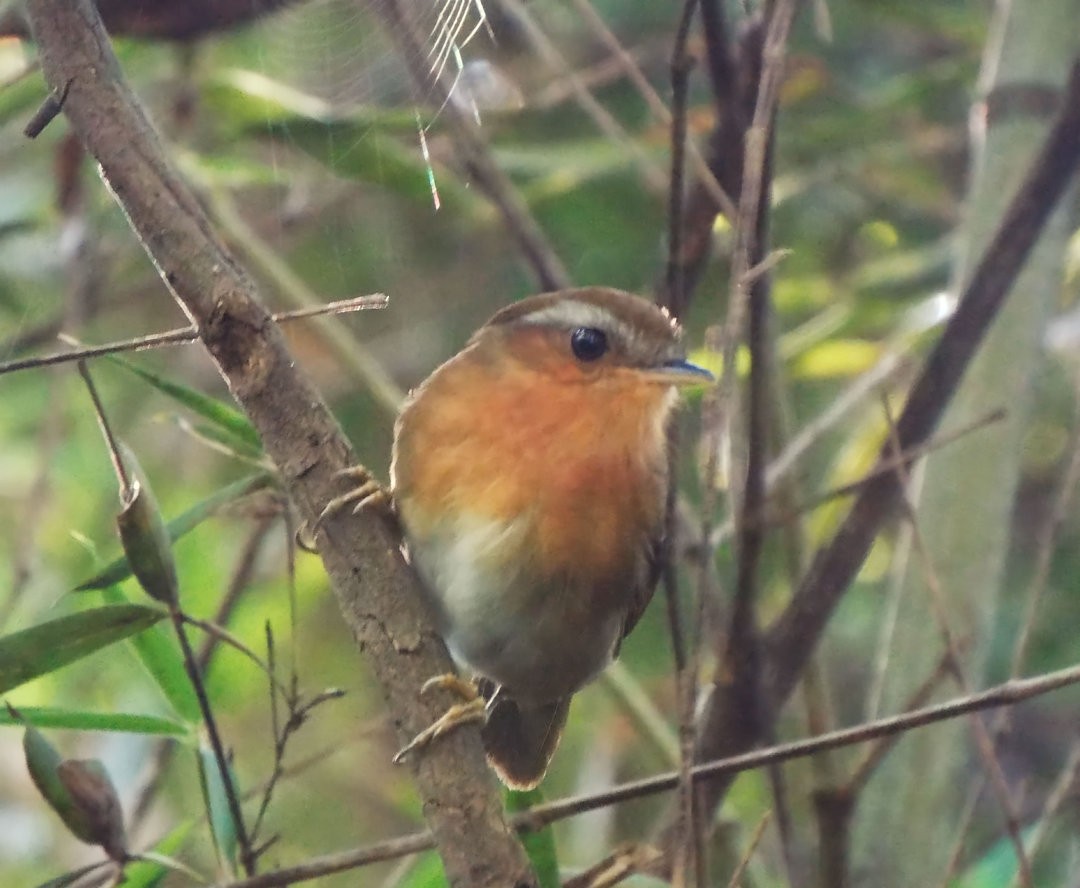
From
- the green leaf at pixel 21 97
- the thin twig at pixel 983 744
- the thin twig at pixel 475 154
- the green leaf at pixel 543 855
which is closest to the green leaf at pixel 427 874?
the green leaf at pixel 543 855

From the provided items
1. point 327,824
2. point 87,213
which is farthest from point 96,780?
point 327,824

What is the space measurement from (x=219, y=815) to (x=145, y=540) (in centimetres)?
43

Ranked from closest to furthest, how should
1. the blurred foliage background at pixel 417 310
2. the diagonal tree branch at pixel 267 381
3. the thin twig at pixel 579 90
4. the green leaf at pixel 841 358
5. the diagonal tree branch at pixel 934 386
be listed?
1. the diagonal tree branch at pixel 267 381
2. the diagonal tree branch at pixel 934 386
3. the thin twig at pixel 579 90
4. the blurred foliage background at pixel 417 310
5. the green leaf at pixel 841 358

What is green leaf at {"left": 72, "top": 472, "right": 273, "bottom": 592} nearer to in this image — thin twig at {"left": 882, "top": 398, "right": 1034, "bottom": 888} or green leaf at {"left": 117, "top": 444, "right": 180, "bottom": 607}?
green leaf at {"left": 117, "top": 444, "right": 180, "bottom": 607}

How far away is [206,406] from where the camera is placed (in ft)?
4.89

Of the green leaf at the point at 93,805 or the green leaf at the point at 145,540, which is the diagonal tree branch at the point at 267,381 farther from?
the green leaf at the point at 93,805

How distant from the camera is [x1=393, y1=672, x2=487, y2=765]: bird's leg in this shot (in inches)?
47.5

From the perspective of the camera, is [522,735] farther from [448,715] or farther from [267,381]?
[267,381]

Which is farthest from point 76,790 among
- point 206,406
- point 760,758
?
point 760,758

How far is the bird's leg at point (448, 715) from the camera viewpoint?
1207mm

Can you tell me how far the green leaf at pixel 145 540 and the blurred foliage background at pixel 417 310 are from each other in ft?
1.93

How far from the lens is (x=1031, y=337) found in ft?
6.62

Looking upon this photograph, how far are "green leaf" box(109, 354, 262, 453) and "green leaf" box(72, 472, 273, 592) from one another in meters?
0.04

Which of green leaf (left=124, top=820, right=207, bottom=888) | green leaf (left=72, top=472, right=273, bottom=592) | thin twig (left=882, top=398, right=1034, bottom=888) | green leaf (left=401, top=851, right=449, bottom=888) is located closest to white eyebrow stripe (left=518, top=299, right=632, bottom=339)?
thin twig (left=882, top=398, right=1034, bottom=888)
